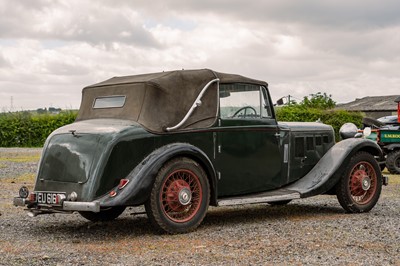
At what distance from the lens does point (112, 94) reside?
331 inches

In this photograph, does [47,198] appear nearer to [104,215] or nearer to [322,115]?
[104,215]

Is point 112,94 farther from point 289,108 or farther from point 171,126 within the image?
point 289,108

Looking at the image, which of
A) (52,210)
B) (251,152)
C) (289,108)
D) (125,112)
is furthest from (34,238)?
Answer: (289,108)

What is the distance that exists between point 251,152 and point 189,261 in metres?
2.84

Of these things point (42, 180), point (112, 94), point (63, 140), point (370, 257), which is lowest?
point (370, 257)

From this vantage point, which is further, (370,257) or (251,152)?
(251,152)

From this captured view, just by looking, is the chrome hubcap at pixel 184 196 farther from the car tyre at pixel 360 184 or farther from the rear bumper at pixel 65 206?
the car tyre at pixel 360 184

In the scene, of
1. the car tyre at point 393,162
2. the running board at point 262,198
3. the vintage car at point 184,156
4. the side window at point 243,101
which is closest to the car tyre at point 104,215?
the vintage car at point 184,156

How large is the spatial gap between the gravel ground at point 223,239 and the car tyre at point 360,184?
0.20m

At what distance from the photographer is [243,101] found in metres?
8.66

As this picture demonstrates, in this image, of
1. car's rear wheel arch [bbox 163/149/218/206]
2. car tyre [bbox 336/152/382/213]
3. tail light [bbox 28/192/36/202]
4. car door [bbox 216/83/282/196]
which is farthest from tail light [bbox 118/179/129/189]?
car tyre [bbox 336/152/382/213]

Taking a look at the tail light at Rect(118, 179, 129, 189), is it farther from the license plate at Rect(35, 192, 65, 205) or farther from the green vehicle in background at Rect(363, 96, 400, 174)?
the green vehicle in background at Rect(363, 96, 400, 174)

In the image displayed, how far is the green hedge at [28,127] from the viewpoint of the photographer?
99.9 ft

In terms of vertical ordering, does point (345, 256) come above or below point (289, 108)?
below
